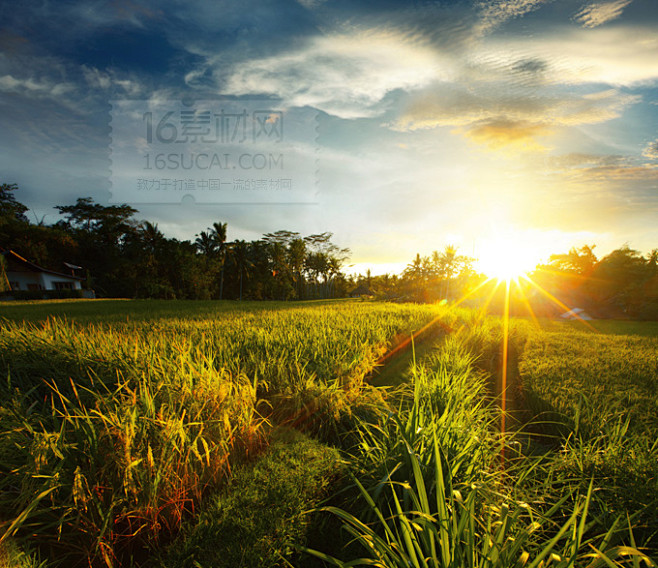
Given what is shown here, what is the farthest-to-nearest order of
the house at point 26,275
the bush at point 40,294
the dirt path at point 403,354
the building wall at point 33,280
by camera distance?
the building wall at point 33,280 < the house at point 26,275 < the bush at point 40,294 < the dirt path at point 403,354

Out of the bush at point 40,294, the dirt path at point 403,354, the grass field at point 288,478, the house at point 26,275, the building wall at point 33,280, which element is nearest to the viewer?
the grass field at point 288,478

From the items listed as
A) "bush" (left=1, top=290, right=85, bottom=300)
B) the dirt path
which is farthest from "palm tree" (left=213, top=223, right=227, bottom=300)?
the dirt path

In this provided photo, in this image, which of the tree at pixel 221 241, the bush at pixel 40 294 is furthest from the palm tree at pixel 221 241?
the bush at pixel 40 294

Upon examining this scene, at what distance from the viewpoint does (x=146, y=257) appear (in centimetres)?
3080

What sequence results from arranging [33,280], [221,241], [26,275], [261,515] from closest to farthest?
[261,515], [26,275], [33,280], [221,241]

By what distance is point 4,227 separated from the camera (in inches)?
1128

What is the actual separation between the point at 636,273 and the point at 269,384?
25.2 metres

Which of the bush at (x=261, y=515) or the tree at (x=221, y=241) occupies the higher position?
the tree at (x=221, y=241)

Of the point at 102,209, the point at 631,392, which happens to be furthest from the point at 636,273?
the point at 102,209

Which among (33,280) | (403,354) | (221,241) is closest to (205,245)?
(221,241)

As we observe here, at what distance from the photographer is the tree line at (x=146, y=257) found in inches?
1183

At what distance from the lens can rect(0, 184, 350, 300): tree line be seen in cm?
3005

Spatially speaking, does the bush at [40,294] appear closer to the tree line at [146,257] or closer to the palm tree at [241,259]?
the tree line at [146,257]

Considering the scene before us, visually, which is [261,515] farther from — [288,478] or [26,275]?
[26,275]
